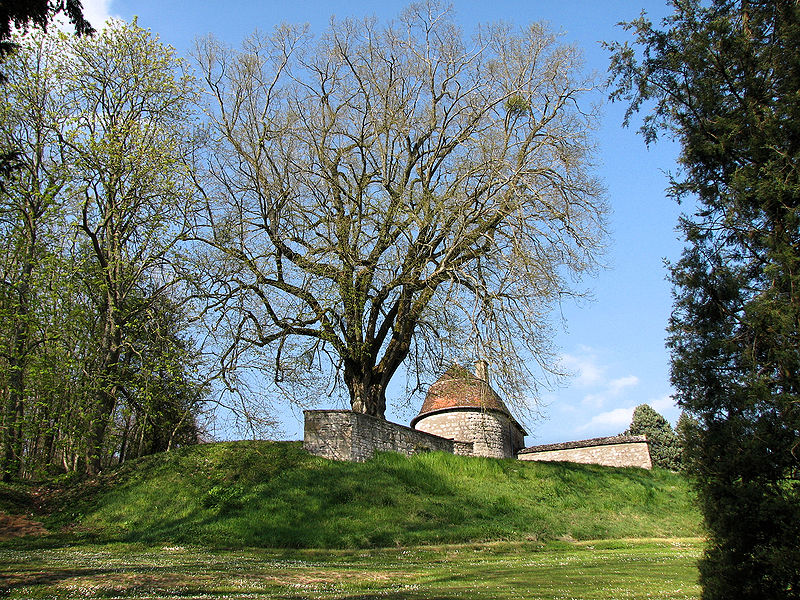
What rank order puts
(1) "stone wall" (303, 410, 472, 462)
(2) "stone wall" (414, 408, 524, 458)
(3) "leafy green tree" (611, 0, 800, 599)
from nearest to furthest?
(3) "leafy green tree" (611, 0, 800, 599), (1) "stone wall" (303, 410, 472, 462), (2) "stone wall" (414, 408, 524, 458)

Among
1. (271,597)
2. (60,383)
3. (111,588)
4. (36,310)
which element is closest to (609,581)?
(271,597)

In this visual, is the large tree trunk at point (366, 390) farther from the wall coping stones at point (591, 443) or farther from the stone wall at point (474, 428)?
the wall coping stones at point (591, 443)

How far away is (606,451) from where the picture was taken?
2817cm

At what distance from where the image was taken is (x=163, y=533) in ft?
44.8

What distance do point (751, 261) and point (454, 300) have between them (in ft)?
31.7

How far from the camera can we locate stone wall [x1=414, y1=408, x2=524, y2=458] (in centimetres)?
2734

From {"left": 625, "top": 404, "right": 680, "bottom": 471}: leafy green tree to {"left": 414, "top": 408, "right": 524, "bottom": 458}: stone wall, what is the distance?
506 inches

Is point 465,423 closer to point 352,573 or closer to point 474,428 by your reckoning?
point 474,428

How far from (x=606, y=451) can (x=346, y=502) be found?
17.0 m

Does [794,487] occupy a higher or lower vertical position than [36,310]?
lower

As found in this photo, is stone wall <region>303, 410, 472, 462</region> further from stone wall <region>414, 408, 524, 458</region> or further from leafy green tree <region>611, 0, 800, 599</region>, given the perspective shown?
leafy green tree <region>611, 0, 800, 599</region>

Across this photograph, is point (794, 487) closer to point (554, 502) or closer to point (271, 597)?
point (271, 597)

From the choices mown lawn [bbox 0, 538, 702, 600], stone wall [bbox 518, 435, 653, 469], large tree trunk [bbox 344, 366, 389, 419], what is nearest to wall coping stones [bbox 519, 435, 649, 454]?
stone wall [bbox 518, 435, 653, 469]

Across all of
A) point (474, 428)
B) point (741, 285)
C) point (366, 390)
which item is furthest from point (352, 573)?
point (474, 428)
